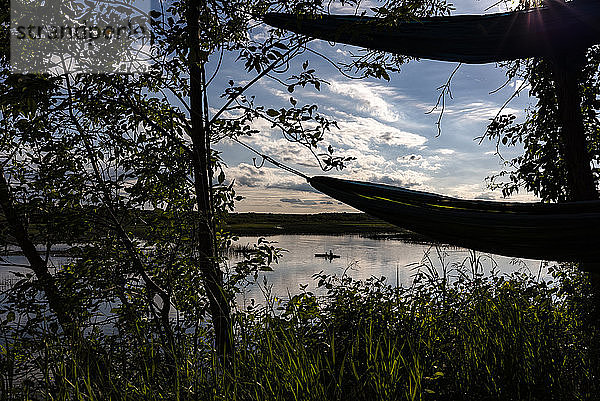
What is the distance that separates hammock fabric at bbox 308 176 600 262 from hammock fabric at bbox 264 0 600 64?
708 mm

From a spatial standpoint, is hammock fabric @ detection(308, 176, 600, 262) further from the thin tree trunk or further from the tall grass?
the thin tree trunk

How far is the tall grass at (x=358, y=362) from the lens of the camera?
1.48 m

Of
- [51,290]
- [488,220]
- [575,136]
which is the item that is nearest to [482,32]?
[575,136]

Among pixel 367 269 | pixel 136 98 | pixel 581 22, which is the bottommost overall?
pixel 367 269

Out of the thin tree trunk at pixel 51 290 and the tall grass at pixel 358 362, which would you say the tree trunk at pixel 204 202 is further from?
the thin tree trunk at pixel 51 290

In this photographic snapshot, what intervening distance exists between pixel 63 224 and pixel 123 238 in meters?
0.25

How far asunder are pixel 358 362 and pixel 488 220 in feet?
2.43

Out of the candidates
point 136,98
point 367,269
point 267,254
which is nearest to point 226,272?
point 267,254

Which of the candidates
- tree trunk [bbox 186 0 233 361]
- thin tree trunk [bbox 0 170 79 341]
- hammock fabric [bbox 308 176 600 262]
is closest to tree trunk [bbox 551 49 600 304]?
hammock fabric [bbox 308 176 600 262]

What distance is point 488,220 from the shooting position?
1570mm

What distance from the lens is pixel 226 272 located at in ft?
6.57

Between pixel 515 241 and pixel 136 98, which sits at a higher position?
pixel 136 98

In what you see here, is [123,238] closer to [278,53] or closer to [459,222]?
[278,53]

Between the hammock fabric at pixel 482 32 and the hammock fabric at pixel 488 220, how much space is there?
71 centimetres
